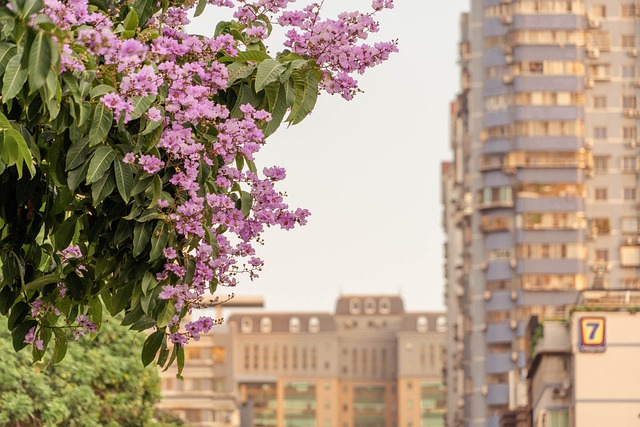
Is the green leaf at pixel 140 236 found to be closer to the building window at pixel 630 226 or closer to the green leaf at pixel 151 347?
the green leaf at pixel 151 347

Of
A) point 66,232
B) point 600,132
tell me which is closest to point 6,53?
point 66,232

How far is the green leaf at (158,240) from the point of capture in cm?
1415

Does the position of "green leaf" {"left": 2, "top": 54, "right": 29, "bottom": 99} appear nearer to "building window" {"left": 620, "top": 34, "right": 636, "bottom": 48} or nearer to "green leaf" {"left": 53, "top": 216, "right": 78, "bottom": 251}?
"green leaf" {"left": 53, "top": 216, "right": 78, "bottom": 251}

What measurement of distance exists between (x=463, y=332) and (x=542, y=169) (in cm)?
2097

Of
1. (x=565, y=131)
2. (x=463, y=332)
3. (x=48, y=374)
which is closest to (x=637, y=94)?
(x=565, y=131)

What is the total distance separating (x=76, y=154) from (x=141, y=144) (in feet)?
1.68

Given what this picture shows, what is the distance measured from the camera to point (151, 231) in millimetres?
14320

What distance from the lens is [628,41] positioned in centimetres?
13275

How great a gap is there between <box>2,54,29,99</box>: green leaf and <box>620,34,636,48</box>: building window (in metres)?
123

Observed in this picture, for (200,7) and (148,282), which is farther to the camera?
(200,7)

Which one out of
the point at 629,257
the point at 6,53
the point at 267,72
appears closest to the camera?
the point at 6,53

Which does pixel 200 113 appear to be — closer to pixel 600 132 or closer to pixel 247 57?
pixel 247 57

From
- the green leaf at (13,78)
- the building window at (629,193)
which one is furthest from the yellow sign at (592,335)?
the building window at (629,193)

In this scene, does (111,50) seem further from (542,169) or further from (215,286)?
(542,169)
